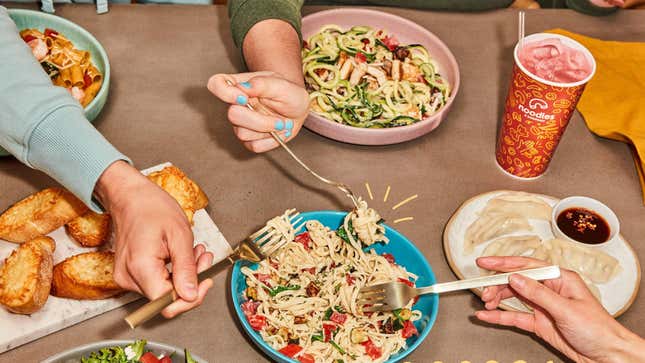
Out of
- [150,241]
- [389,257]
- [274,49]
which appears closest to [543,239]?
[389,257]

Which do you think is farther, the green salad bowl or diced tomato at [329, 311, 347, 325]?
the green salad bowl

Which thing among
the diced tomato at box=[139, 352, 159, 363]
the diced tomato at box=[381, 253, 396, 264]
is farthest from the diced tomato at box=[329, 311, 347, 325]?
the diced tomato at box=[139, 352, 159, 363]

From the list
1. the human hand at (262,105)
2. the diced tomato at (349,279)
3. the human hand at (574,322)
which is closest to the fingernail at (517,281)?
the human hand at (574,322)

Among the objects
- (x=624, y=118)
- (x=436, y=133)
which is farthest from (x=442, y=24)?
(x=624, y=118)

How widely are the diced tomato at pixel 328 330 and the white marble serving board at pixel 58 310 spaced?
36 centimetres

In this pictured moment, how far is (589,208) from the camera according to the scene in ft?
6.30

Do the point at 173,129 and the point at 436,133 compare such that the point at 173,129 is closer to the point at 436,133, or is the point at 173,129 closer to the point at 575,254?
the point at 436,133

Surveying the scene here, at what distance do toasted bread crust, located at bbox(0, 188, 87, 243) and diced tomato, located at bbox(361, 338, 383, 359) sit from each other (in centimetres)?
85

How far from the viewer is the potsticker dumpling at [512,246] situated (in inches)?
75.3

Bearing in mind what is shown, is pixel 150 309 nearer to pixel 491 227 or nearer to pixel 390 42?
pixel 491 227

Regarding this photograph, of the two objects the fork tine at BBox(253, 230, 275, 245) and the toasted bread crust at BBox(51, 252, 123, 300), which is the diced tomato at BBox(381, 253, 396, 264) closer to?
the fork tine at BBox(253, 230, 275, 245)

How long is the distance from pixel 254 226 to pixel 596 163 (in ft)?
3.85

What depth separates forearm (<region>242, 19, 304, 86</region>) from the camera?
2133 mm

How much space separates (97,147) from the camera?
5.32 feet
